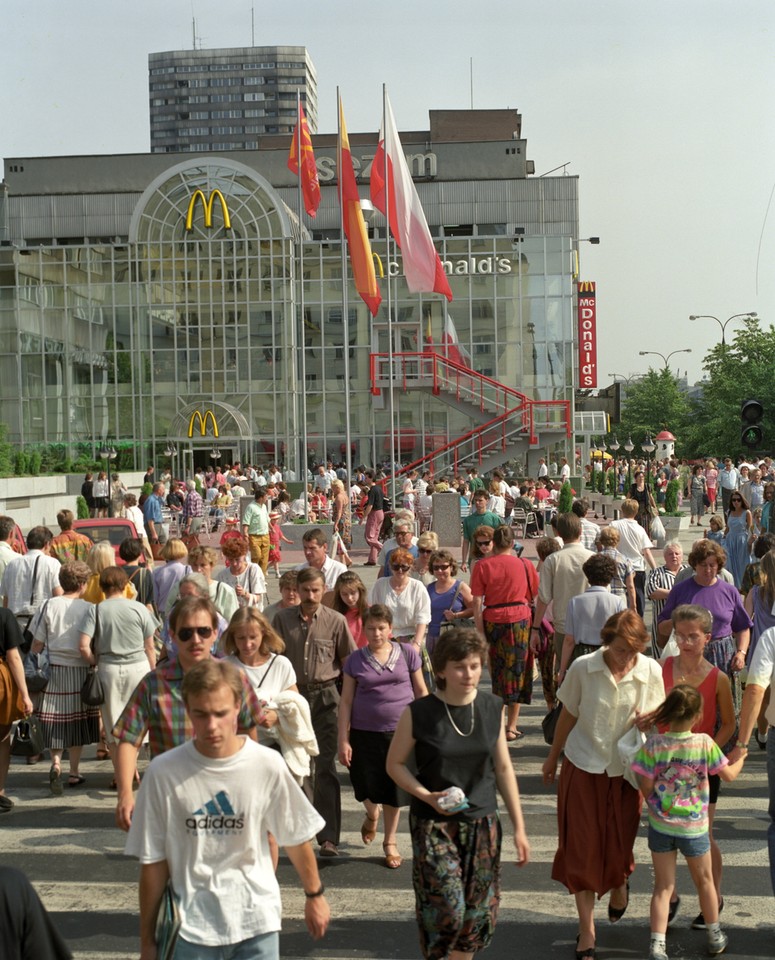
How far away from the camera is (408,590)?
888 cm

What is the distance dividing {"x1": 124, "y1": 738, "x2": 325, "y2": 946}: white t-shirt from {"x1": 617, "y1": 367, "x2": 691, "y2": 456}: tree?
3512 inches

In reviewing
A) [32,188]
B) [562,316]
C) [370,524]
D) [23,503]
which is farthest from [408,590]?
[32,188]

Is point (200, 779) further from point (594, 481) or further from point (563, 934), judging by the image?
point (594, 481)

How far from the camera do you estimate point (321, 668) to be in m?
7.41

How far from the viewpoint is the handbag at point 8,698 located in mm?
8070

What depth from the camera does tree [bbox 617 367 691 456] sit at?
92750 mm

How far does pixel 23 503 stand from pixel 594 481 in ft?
72.7

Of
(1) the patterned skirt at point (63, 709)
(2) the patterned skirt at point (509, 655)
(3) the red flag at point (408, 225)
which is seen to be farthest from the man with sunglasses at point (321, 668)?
(3) the red flag at point (408, 225)

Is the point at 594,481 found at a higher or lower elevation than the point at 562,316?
lower

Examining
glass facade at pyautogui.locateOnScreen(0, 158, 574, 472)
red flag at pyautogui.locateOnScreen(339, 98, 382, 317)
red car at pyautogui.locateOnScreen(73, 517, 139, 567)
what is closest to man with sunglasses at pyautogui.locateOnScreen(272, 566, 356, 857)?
red car at pyautogui.locateOnScreen(73, 517, 139, 567)

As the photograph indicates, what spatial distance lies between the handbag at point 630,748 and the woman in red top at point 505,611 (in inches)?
155

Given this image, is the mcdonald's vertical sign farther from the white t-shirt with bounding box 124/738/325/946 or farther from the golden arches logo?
the white t-shirt with bounding box 124/738/325/946

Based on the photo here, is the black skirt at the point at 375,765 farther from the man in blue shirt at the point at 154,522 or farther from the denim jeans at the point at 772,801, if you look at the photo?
the man in blue shirt at the point at 154,522

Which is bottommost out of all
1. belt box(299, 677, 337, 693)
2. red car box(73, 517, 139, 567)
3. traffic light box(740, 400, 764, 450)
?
belt box(299, 677, 337, 693)
